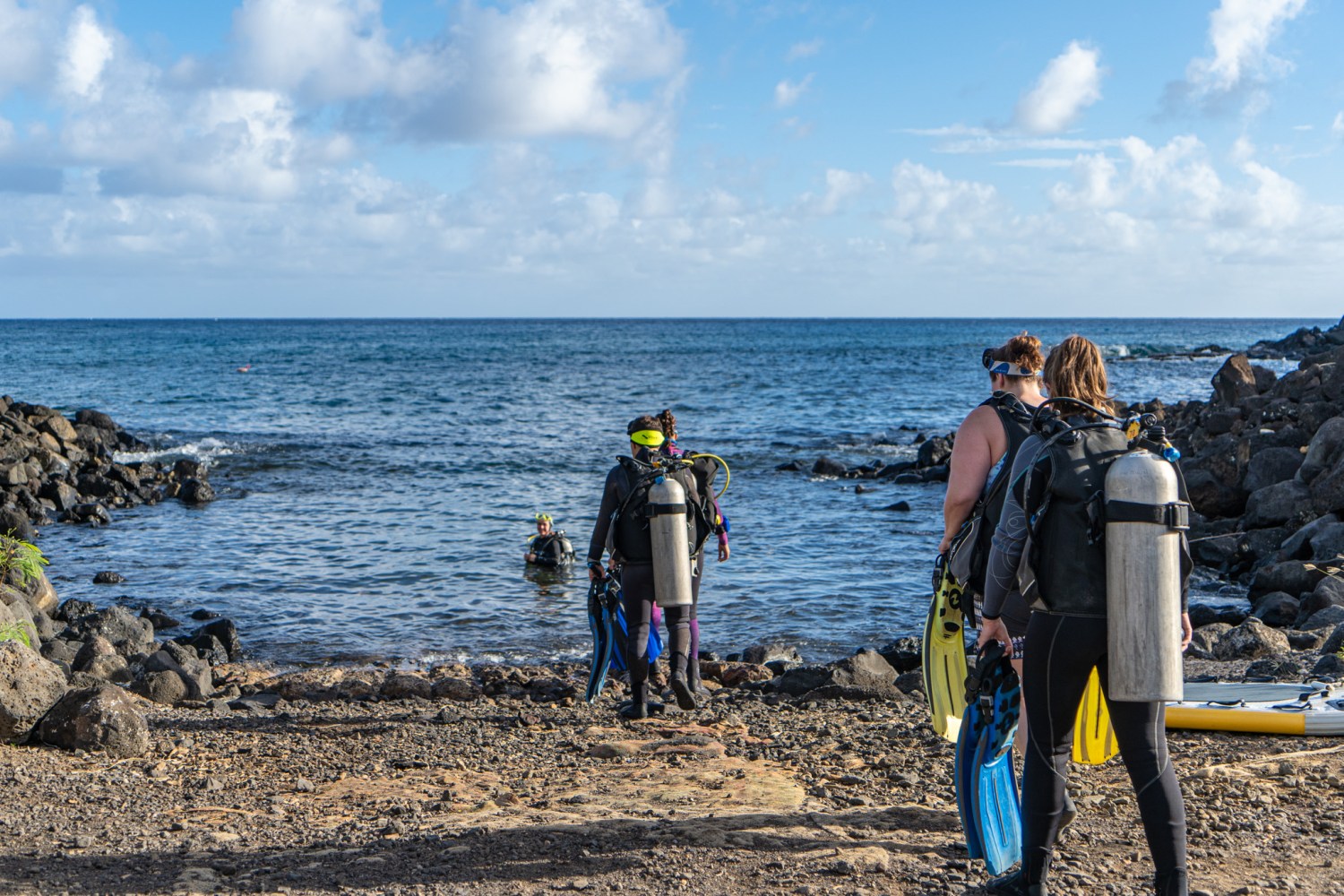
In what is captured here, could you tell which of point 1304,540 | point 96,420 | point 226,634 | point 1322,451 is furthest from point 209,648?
point 96,420

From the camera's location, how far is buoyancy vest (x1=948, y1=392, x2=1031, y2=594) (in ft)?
14.9

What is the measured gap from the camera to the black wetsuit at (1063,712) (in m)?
4.00

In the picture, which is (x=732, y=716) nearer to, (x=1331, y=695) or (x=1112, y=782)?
(x=1112, y=782)

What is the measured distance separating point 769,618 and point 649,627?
5.62 metres

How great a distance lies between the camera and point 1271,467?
57.0 feet

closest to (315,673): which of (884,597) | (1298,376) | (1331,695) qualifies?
(884,597)

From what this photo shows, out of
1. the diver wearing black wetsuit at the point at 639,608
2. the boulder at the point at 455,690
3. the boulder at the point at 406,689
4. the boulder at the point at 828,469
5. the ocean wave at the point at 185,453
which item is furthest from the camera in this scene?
the ocean wave at the point at 185,453

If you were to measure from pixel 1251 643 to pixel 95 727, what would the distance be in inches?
332

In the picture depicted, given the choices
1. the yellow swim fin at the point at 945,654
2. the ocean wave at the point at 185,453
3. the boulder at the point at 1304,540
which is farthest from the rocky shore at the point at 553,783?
the ocean wave at the point at 185,453

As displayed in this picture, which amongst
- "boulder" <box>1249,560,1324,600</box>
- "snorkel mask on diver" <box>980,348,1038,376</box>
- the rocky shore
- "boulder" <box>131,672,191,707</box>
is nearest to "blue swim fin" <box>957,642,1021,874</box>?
the rocky shore

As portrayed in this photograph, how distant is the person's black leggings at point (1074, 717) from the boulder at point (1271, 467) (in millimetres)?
14469

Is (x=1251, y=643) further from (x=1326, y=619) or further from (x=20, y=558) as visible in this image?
(x=20, y=558)

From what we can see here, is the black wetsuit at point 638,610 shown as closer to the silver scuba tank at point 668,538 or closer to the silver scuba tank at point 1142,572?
the silver scuba tank at point 668,538

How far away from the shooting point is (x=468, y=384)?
59094mm
